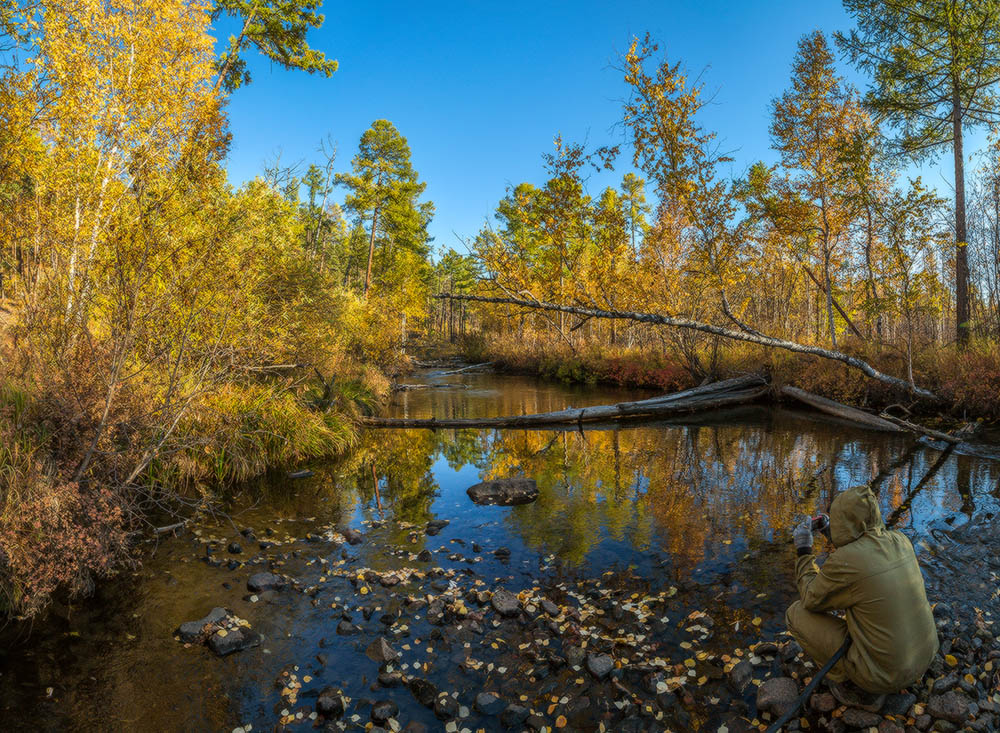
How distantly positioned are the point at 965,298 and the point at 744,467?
11.1 meters

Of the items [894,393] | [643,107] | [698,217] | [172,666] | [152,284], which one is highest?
[643,107]

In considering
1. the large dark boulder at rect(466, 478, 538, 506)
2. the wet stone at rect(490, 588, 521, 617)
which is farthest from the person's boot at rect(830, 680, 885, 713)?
the large dark boulder at rect(466, 478, 538, 506)

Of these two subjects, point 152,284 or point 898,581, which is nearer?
point 898,581

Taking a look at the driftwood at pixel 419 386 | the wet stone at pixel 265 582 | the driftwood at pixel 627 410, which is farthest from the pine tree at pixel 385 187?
the wet stone at pixel 265 582

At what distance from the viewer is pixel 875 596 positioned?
319 centimetres

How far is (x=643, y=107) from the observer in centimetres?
1083

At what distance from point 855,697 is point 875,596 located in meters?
0.87

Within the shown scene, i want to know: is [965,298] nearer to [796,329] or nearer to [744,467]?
[744,467]

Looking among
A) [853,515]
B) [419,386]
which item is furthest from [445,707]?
[419,386]

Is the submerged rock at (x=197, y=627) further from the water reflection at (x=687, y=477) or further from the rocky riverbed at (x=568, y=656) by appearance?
the water reflection at (x=687, y=477)

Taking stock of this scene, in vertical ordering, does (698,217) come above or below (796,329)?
above

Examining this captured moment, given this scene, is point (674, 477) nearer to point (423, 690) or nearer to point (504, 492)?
A: point (504, 492)

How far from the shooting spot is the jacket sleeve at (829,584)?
3.29 meters

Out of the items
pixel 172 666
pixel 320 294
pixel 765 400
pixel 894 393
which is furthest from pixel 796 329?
pixel 172 666
